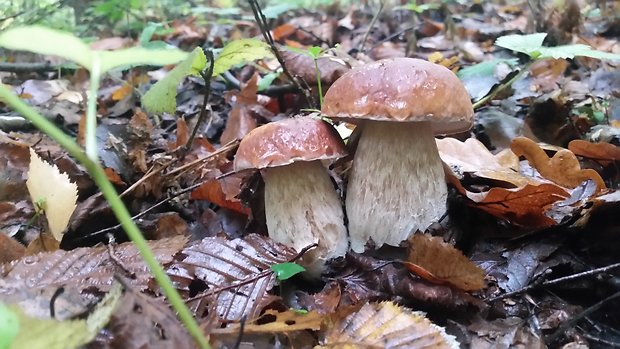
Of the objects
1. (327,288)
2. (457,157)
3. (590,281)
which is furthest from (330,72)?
(590,281)

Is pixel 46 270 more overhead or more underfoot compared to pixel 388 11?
more overhead

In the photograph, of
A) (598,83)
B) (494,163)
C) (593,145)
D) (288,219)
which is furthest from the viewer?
(598,83)

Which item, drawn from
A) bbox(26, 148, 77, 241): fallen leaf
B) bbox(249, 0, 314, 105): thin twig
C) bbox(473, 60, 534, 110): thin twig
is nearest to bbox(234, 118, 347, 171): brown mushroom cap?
bbox(26, 148, 77, 241): fallen leaf

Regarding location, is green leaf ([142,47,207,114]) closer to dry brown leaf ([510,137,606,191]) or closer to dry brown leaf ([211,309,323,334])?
dry brown leaf ([211,309,323,334])

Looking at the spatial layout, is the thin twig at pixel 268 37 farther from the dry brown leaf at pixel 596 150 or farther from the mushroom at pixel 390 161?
the dry brown leaf at pixel 596 150

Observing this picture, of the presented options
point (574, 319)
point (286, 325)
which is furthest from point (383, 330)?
point (574, 319)

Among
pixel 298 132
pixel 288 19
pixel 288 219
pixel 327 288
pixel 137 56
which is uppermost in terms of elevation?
pixel 137 56

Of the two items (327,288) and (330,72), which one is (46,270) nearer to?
(327,288)
